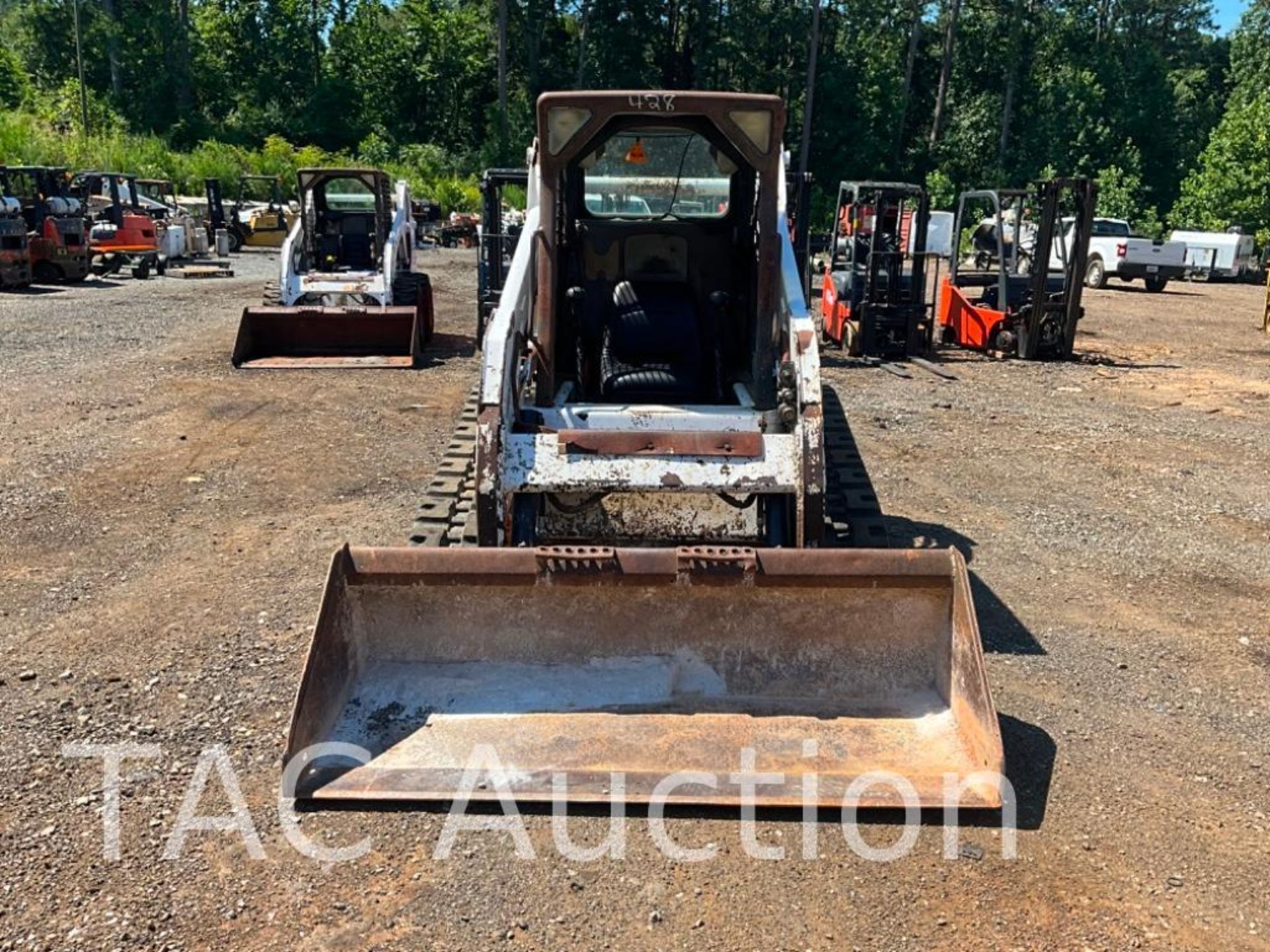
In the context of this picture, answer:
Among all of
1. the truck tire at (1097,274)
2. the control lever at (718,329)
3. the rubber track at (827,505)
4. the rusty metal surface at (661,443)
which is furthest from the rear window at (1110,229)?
the rusty metal surface at (661,443)

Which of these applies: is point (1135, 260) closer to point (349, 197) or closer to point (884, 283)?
point (884, 283)

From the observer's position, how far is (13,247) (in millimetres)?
18547

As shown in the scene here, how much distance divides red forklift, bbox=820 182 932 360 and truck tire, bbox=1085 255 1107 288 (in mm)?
14520

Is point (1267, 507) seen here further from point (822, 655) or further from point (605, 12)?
point (605, 12)

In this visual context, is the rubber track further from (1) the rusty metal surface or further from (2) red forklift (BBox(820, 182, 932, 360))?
(2) red forklift (BBox(820, 182, 932, 360))

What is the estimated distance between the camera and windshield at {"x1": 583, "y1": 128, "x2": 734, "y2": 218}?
622cm

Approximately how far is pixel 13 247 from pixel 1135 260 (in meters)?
24.1

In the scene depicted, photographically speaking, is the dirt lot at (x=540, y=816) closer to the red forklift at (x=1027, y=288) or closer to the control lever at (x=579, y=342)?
the control lever at (x=579, y=342)

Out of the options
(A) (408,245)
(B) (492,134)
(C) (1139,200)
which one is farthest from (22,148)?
(C) (1139,200)

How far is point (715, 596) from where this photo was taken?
4.16 meters

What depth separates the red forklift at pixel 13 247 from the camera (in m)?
18.3

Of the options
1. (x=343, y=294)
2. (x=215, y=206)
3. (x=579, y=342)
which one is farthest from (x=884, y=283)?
(x=215, y=206)

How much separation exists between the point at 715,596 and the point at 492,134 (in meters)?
42.3

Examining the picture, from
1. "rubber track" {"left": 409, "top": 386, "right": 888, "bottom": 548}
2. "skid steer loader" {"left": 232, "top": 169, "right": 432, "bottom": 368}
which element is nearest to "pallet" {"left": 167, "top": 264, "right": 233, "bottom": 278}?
"skid steer loader" {"left": 232, "top": 169, "right": 432, "bottom": 368}
